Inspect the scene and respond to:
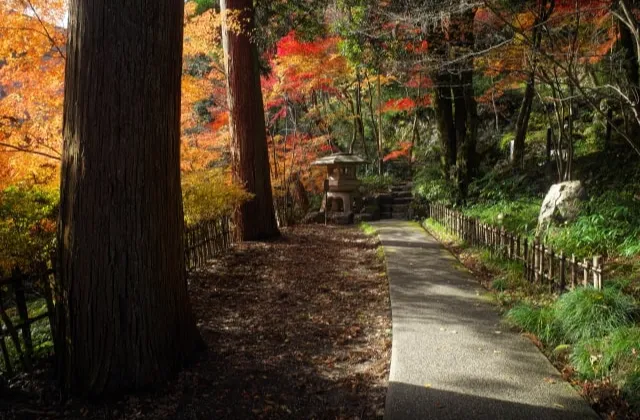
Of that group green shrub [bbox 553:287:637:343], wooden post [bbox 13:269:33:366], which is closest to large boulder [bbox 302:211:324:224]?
green shrub [bbox 553:287:637:343]

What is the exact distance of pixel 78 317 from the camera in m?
3.68

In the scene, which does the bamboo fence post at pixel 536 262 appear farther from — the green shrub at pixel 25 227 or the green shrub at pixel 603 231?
the green shrub at pixel 25 227

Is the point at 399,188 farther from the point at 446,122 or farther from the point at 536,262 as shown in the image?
the point at 536,262

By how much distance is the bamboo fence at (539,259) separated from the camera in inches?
199

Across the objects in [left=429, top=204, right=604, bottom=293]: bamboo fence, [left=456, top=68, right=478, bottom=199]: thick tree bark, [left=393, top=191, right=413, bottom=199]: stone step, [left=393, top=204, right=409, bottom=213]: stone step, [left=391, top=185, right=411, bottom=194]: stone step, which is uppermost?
[left=456, top=68, right=478, bottom=199]: thick tree bark

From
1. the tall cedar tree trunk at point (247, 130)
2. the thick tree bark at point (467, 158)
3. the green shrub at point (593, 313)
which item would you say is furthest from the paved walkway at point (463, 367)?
the thick tree bark at point (467, 158)

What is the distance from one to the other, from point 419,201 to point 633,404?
45.1 ft

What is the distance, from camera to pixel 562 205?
839cm

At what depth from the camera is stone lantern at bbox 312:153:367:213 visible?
16.0 m

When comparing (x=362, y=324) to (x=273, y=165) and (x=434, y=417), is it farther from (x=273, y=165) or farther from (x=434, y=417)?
(x=273, y=165)

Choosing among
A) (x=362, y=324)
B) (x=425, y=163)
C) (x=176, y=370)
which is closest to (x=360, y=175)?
(x=425, y=163)

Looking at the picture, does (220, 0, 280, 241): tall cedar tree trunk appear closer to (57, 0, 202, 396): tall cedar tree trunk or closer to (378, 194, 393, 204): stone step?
(57, 0, 202, 396): tall cedar tree trunk

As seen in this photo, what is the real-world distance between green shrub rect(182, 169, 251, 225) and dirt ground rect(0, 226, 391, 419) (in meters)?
0.98

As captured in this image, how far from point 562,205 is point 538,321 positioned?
4.34 m
